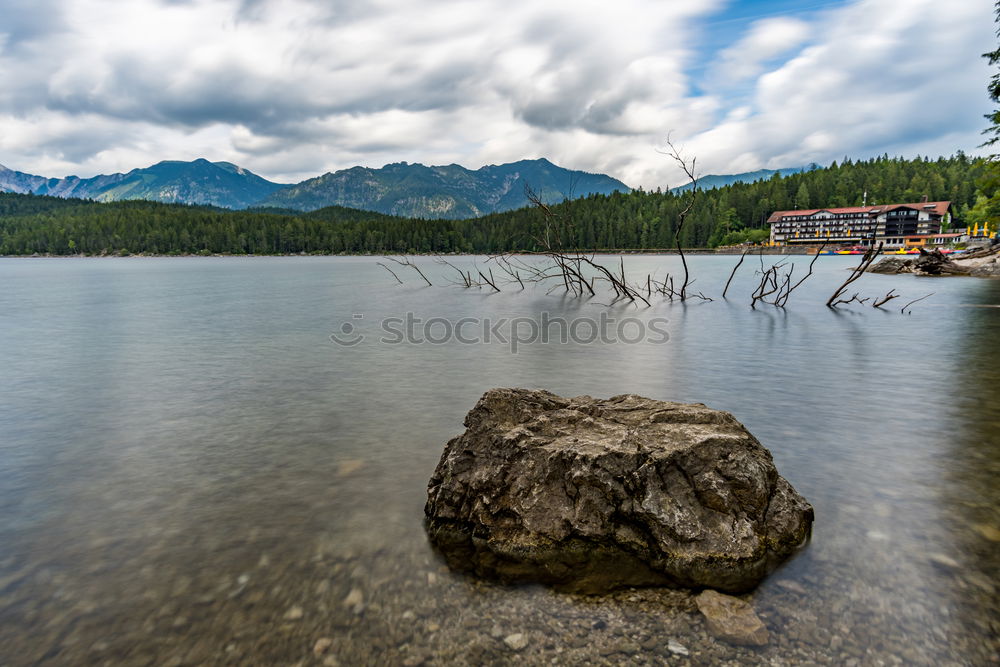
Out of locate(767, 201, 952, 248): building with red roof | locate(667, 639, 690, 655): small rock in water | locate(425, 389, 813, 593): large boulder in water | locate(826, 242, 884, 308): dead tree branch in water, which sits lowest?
locate(667, 639, 690, 655): small rock in water

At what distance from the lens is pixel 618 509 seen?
611 cm

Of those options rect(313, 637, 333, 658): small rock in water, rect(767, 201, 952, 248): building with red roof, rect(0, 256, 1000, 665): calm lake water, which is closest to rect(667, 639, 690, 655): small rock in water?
rect(0, 256, 1000, 665): calm lake water

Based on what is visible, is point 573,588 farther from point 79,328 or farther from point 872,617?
point 79,328

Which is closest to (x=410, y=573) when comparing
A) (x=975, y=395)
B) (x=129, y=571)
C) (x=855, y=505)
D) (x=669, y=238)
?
(x=129, y=571)

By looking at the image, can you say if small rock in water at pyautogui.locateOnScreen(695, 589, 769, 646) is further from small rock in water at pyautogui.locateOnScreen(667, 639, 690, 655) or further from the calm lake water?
small rock in water at pyautogui.locateOnScreen(667, 639, 690, 655)

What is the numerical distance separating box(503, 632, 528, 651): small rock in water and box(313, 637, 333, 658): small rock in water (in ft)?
5.39

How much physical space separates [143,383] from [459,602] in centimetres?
1531

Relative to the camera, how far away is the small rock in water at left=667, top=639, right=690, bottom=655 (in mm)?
4609

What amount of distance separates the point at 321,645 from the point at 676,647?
3261mm

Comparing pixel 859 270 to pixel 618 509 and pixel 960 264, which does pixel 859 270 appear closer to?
pixel 618 509

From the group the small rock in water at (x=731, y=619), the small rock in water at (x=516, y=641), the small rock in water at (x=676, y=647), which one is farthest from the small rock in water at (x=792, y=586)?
the small rock in water at (x=516, y=641)

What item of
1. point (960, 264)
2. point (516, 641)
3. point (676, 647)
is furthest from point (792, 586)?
point (960, 264)

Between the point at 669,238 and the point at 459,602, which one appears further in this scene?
the point at 669,238

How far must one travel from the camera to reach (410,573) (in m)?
5.93
